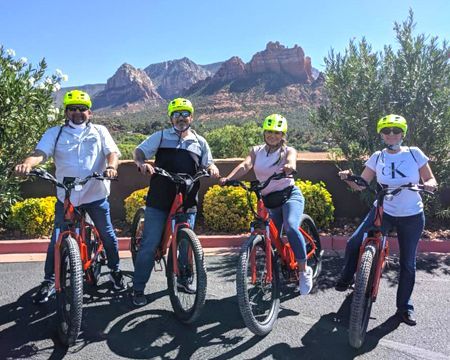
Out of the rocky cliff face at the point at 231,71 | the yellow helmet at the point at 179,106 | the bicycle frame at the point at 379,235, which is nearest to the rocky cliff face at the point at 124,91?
the rocky cliff face at the point at 231,71

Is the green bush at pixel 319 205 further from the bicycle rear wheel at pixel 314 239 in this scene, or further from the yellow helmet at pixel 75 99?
the yellow helmet at pixel 75 99

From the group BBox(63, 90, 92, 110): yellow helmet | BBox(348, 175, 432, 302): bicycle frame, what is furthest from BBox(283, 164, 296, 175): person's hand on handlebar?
BBox(63, 90, 92, 110): yellow helmet

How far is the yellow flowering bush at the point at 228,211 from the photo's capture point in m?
7.11

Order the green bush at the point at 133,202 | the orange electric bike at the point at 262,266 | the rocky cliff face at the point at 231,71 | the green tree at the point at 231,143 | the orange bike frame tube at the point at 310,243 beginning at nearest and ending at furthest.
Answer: the orange electric bike at the point at 262,266 < the orange bike frame tube at the point at 310,243 < the green bush at the point at 133,202 < the green tree at the point at 231,143 < the rocky cliff face at the point at 231,71

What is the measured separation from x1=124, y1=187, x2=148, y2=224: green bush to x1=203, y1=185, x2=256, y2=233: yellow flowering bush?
104cm

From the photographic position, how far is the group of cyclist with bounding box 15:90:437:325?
4.10 meters

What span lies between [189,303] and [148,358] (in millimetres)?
785

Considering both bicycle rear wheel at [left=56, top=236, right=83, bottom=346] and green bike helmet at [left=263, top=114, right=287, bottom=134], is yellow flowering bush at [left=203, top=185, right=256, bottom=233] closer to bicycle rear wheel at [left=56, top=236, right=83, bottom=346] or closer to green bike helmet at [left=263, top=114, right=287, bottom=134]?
green bike helmet at [left=263, top=114, right=287, bottom=134]

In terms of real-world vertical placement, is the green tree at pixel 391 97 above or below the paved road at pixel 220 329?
above

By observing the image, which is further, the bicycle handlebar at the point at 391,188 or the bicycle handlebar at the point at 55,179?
the bicycle handlebar at the point at 391,188

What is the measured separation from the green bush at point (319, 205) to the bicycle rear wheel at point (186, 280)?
10.7ft

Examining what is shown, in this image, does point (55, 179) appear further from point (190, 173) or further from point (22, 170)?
point (190, 173)

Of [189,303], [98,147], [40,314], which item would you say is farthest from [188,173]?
[40,314]

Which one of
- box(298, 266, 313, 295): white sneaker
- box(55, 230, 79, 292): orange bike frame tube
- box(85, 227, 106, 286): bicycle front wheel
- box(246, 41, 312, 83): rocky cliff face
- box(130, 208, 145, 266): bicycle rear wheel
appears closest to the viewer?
box(55, 230, 79, 292): orange bike frame tube
